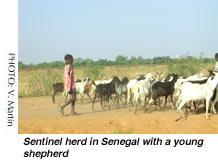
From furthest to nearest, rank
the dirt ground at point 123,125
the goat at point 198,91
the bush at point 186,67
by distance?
1. the bush at point 186,67
2. the goat at point 198,91
3. the dirt ground at point 123,125

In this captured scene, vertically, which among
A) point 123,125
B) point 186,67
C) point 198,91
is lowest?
point 123,125

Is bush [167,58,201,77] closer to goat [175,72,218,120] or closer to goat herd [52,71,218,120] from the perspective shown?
goat herd [52,71,218,120]

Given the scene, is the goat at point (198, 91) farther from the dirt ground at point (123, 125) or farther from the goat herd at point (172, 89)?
the dirt ground at point (123, 125)

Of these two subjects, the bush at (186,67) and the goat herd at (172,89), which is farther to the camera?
the bush at (186,67)

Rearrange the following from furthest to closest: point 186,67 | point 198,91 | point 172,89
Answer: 1. point 186,67
2. point 172,89
3. point 198,91

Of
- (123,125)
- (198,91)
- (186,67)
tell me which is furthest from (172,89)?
(186,67)

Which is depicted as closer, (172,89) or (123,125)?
(123,125)

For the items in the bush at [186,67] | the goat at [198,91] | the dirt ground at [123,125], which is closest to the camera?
the dirt ground at [123,125]

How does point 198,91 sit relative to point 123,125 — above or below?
above

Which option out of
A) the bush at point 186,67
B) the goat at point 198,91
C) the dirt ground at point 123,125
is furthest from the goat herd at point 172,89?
the bush at point 186,67

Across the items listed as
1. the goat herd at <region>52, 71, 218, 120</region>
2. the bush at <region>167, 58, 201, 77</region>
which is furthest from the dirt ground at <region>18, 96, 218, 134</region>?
the bush at <region>167, 58, 201, 77</region>

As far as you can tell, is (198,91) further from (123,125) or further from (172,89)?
(123,125)

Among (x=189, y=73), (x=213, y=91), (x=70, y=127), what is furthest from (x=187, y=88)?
(x=189, y=73)

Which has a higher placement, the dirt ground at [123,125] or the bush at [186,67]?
the bush at [186,67]
